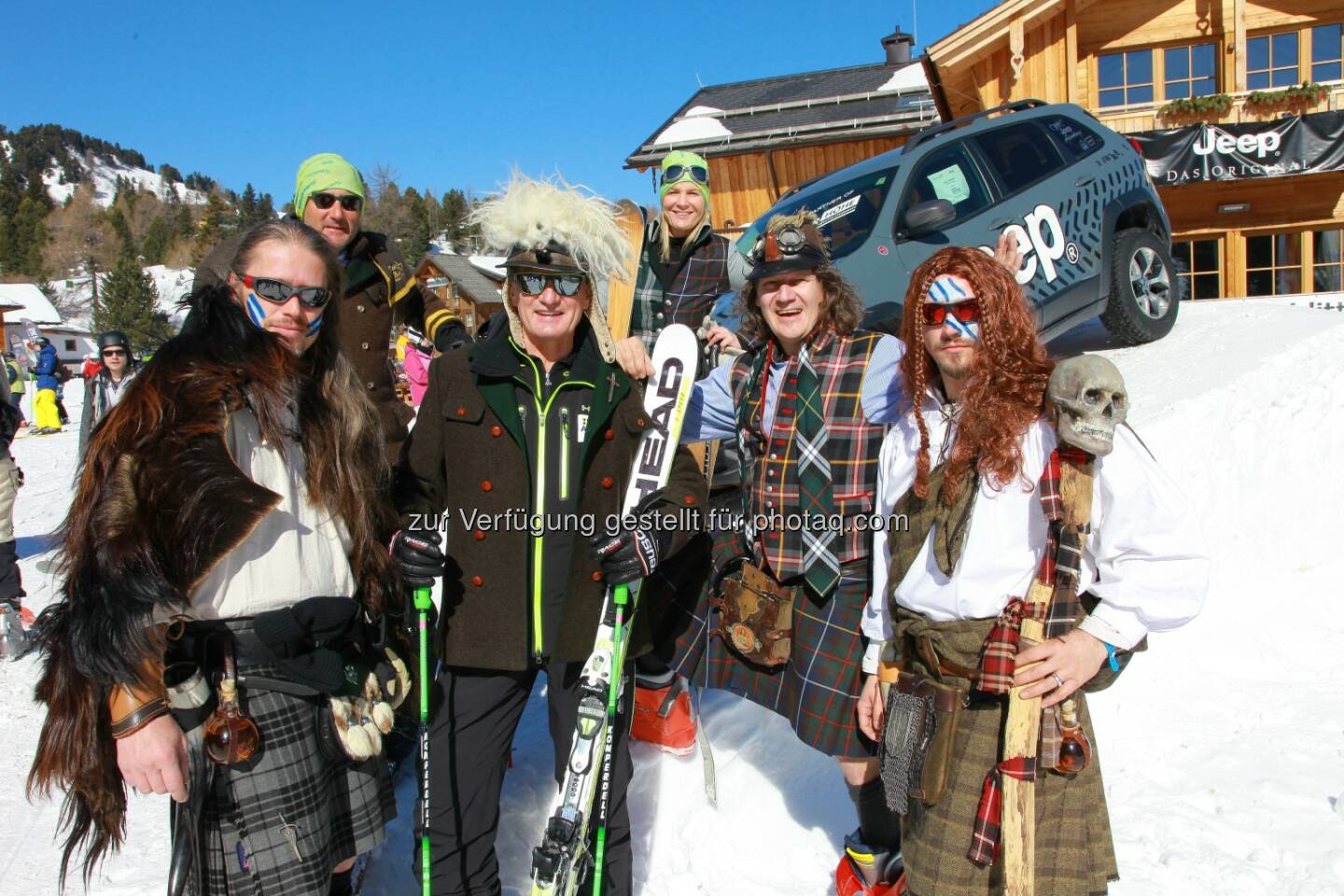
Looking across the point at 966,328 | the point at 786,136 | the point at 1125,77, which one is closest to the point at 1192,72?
the point at 1125,77

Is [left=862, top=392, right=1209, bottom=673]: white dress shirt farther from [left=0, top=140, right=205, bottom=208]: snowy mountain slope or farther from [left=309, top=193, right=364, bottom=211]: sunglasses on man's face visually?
[left=0, top=140, right=205, bottom=208]: snowy mountain slope

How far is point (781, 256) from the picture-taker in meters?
2.66

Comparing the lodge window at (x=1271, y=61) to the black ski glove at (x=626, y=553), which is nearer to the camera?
the black ski glove at (x=626, y=553)

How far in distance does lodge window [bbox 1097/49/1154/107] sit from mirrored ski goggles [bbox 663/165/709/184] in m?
13.9

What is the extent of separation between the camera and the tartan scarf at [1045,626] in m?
1.79

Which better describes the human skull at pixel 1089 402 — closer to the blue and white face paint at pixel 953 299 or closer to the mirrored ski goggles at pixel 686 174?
the blue and white face paint at pixel 953 299

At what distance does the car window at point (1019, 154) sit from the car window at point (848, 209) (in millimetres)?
816

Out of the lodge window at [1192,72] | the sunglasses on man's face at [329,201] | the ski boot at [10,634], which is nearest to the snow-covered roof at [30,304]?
the ski boot at [10,634]

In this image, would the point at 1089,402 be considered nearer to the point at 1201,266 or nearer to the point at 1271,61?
the point at 1201,266

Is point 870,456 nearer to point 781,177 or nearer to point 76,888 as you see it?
point 76,888

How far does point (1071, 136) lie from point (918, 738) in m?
6.28

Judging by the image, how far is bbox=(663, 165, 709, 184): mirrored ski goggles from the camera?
3.92m

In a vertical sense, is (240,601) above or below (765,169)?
below

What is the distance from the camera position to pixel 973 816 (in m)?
1.90
